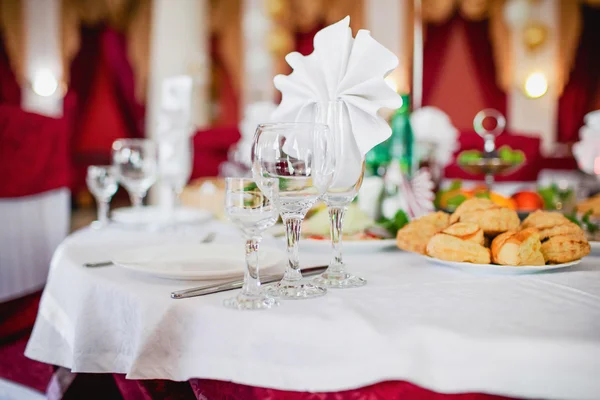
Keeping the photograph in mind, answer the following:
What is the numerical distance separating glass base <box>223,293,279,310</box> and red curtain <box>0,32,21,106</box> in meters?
8.74

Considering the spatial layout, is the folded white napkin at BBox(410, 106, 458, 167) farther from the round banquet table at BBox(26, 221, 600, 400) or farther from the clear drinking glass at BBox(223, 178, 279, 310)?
the clear drinking glass at BBox(223, 178, 279, 310)

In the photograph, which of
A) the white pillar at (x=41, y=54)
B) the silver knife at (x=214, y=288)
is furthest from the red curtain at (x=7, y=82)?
the silver knife at (x=214, y=288)

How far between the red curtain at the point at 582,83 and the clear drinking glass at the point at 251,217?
28.3 ft

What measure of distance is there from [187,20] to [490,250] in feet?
23.1

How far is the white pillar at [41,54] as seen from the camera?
8.41m

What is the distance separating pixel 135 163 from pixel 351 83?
756 mm

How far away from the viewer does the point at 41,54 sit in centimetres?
852

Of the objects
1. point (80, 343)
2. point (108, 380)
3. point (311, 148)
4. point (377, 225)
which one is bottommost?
point (108, 380)

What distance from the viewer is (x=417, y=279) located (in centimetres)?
91

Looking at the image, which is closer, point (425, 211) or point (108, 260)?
point (108, 260)

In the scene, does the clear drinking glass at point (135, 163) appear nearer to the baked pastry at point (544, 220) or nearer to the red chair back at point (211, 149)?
the baked pastry at point (544, 220)

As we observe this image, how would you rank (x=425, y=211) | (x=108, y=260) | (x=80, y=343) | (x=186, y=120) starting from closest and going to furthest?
1. (x=80, y=343)
2. (x=108, y=260)
3. (x=425, y=211)
4. (x=186, y=120)

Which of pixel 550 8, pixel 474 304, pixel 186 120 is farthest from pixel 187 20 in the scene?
pixel 474 304

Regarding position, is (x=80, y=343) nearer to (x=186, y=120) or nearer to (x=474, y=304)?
(x=474, y=304)
